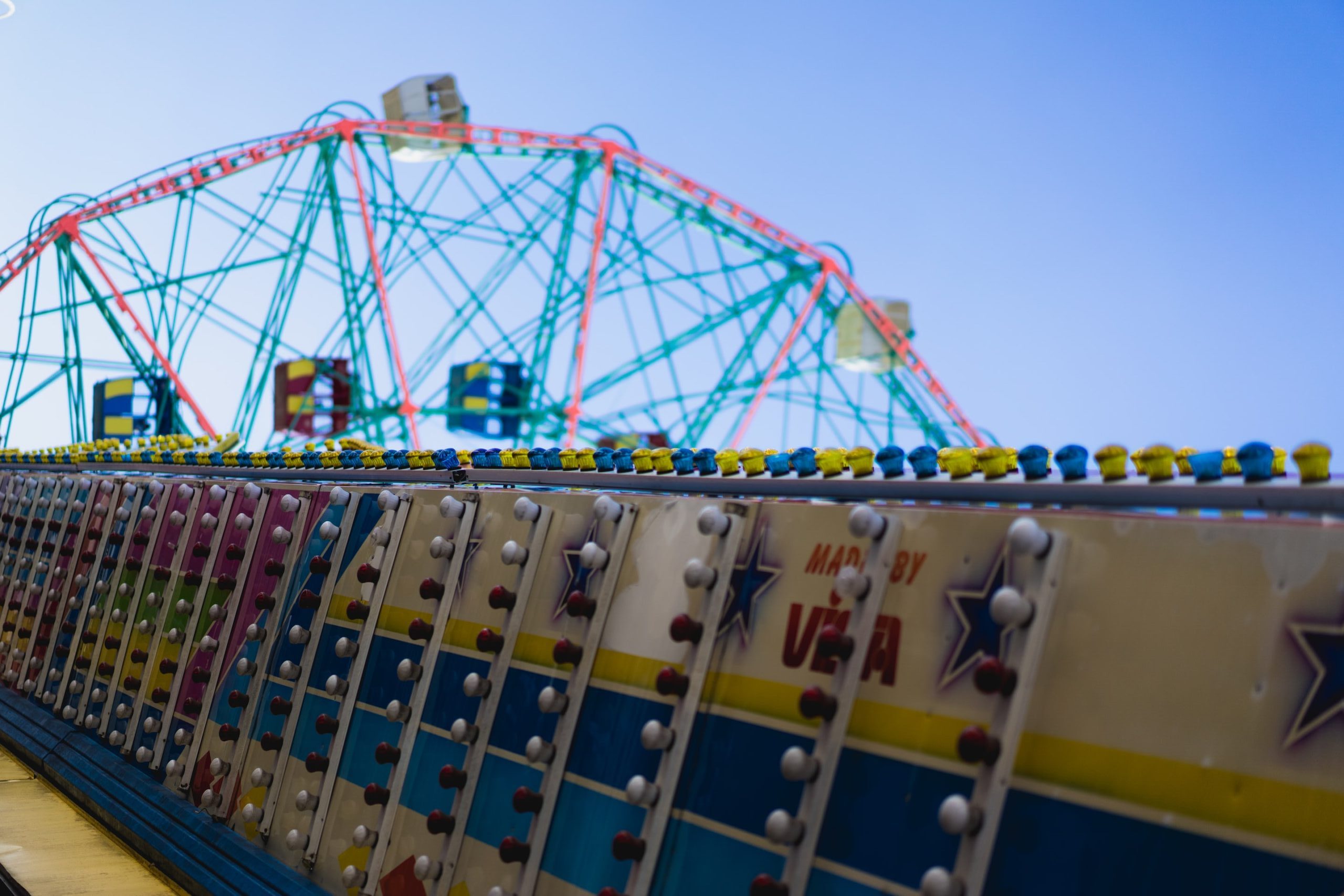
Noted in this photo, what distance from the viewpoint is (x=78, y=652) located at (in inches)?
156

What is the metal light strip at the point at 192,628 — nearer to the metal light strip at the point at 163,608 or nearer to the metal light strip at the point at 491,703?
the metal light strip at the point at 163,608

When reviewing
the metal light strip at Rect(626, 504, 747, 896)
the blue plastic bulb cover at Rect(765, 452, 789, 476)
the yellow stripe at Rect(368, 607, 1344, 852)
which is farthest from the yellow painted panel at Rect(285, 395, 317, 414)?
the yellow stripe at Rect(368, 607, 1344, 852)

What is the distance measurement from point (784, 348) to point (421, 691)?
17.5 meters

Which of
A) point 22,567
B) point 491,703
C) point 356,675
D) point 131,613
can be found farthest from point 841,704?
point 22,567

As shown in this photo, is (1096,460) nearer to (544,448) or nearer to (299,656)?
(544,448)

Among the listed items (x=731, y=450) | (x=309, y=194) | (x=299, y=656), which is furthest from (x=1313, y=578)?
(x=309, y=194)

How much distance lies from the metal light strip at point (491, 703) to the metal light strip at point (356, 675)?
47 cm

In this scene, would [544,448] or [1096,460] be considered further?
[544,448]

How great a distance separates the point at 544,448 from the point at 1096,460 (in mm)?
1264

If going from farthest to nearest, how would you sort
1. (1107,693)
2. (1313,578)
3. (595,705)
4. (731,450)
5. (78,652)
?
(78,652) < (731,450) < (595,705) < (1107,693) < (1313,578)

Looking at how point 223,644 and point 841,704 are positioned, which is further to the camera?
point 223,644

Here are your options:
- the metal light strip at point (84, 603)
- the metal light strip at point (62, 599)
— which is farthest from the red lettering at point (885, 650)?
the metal light strip at point (62, 599)

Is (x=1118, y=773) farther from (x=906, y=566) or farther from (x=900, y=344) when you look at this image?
(x=900, y=344)

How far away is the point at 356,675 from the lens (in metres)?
2.56
